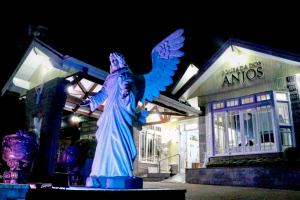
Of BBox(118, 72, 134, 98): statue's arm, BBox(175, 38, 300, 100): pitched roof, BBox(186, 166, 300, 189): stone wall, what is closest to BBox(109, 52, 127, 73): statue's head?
BBox(118, 72, 134, 98): statue's arm

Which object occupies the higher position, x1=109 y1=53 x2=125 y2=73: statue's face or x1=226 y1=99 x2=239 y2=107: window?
x1=226 y1=99 x2=239 y2=107: window

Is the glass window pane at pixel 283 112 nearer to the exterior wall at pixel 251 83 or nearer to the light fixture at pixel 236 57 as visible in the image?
the exterior wall at pixel 251 83

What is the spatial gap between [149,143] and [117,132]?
11.9 meters

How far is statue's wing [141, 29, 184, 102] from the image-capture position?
5523 mm

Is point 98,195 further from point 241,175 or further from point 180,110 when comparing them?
point 180,110

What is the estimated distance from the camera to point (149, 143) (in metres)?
16.8

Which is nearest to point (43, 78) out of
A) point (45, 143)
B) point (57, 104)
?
point (57, 104)

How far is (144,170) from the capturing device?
15.5 metres

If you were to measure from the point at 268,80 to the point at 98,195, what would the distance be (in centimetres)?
1168

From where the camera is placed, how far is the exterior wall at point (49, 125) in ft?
31.3

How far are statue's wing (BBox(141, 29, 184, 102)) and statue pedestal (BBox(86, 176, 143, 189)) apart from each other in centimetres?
175

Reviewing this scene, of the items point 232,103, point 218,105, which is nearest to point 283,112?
point 232,103

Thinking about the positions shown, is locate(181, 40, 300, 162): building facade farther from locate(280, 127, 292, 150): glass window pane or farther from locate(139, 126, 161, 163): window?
locate(139, 126, 161, 163): window

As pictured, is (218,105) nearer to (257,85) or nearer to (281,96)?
(257,85)
